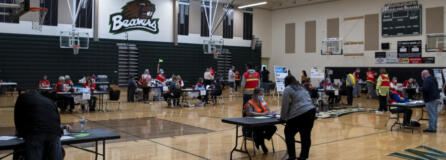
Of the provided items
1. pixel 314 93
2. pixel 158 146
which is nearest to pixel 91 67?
pixel 314 93

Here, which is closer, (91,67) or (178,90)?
(178,90)

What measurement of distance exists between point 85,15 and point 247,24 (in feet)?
35.2

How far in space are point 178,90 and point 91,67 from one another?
279 inches

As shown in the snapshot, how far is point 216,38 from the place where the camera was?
2248cm

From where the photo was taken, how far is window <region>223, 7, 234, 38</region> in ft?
74.6

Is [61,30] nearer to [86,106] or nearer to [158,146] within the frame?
[86,106]

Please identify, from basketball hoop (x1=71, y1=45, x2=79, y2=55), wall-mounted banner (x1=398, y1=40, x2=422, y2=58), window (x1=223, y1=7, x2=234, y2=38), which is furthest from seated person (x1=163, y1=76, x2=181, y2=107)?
wall-mounted banner (x1=398, y1=40, x2=422, y2=58)

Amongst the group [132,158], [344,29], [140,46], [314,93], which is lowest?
[132,158]

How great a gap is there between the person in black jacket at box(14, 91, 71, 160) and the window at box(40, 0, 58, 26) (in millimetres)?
14646

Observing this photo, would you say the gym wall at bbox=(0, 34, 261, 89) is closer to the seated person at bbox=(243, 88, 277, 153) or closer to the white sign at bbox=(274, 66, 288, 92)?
the white sign at bbox=(274, 66, 288, 92)

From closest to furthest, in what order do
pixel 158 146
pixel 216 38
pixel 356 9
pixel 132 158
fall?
pixel 132 158 < pixel 158 146 < pixel 356 9 < pixel 216 38

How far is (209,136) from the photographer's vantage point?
7227mm

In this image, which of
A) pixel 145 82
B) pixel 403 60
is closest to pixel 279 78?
pixel 145 82

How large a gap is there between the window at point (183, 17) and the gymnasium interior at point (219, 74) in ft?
0.31
